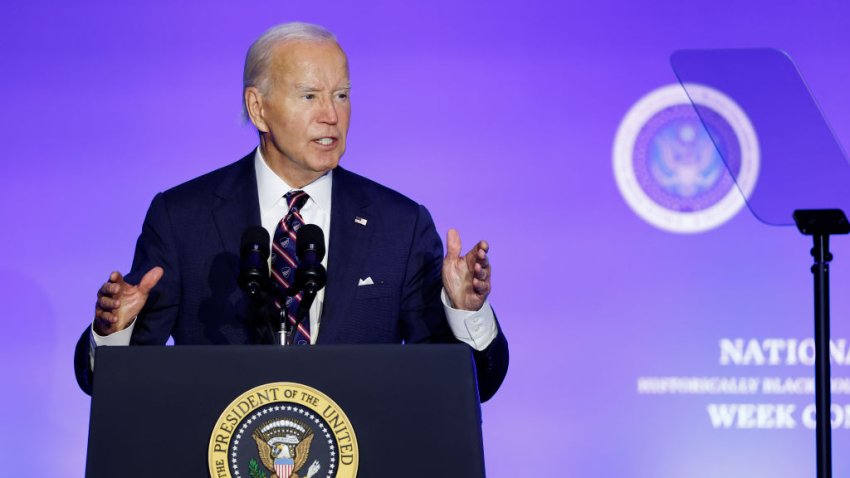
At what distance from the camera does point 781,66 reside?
2.57 metres

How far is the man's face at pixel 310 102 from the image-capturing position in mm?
2504

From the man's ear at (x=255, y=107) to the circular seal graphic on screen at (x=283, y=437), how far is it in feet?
3.46

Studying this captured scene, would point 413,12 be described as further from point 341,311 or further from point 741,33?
point 341,311

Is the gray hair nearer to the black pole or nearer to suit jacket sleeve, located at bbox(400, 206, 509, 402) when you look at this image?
suit jacket sleeve, located at bbox(400, 206, 509, 402)

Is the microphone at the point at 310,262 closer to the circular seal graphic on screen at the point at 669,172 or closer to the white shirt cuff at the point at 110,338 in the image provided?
the white shirt cuff at the point at 110,338

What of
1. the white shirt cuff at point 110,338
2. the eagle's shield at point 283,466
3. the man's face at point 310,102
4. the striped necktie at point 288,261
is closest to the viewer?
the eagle's shield at point 283,466

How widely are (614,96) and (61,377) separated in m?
2.12

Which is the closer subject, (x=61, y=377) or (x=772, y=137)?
(x=772, y=137)

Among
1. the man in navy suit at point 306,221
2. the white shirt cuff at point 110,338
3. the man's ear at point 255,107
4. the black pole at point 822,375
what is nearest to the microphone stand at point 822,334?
the black pole at point 822,375

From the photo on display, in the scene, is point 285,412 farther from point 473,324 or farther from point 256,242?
point 473,324

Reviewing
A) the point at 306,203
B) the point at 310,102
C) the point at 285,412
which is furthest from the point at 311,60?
the point at 285,412

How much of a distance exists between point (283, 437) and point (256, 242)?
377mm

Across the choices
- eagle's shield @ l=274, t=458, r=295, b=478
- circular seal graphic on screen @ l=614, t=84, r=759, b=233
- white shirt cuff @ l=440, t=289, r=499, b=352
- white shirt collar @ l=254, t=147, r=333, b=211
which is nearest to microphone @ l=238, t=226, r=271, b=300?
eagle's shield @ l=274, t=458, r=295, b=478

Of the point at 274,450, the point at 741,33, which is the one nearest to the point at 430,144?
the point at 741,33
